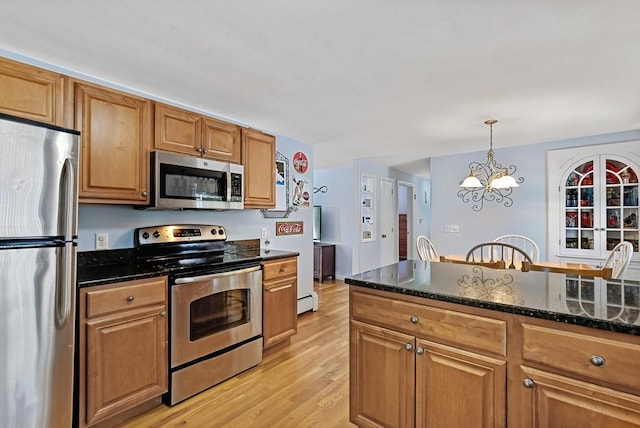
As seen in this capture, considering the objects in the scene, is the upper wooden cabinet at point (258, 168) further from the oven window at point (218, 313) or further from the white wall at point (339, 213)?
the white wall at point (339, 213)

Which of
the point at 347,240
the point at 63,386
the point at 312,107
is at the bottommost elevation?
the point at 63,386

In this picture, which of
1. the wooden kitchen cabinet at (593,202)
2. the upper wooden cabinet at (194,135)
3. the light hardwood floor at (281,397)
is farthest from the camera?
the wooden kitchen cabinet at (593,202)

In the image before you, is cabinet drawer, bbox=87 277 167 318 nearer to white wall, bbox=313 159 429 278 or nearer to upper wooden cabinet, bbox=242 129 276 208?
upper wooden cabinet, bbox=242 129 276 208

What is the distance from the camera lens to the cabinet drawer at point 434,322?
1.29 metres

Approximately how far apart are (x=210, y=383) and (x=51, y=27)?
2336mm

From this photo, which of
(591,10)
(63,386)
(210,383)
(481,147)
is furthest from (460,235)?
(63,386)

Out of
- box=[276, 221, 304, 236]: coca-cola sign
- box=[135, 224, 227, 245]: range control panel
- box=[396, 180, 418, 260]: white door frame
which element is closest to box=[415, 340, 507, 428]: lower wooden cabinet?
box=[135, 224, 227, 245]: range control panel

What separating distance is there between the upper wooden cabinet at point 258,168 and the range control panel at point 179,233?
37 centimetres

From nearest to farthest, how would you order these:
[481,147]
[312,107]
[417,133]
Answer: [312,107] < [417,133] < [481,147]

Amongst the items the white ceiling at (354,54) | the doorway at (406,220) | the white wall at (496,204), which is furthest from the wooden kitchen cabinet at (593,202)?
the doorway at (406,220)

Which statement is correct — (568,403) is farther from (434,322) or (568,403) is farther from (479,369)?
(434,322)

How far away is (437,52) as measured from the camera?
191 cm

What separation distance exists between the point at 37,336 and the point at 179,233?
3.90 feet

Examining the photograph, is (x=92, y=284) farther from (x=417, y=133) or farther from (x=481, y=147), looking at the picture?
(x=481, y=147)
